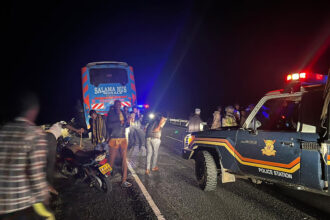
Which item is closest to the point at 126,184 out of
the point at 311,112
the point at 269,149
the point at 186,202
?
the point at 186,202

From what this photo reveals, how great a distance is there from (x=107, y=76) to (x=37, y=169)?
1119 centimetres

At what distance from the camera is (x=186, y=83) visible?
233 feet

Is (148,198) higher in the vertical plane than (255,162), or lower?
lower

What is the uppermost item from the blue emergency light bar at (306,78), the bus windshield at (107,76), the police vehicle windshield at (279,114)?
the bus windshield at (107,76)

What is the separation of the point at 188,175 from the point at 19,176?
5.10 metres

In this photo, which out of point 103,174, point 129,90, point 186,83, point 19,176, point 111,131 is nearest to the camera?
point 19,176

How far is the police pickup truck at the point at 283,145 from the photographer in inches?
140

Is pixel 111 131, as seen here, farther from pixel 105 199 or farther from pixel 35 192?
pixel 35 192

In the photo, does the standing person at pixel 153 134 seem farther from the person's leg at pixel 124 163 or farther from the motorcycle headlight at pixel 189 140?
the person's leg at pixel 124 163

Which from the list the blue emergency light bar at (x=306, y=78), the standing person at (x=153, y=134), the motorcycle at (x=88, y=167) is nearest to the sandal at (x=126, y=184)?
the motorcycle at (x=88, y=167)

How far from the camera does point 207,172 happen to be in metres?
5.27

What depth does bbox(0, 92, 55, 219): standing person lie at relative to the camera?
2184mm

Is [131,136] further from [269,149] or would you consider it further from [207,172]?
[269,149]

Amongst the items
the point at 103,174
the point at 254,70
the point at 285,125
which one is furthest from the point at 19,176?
the point at 254,70
